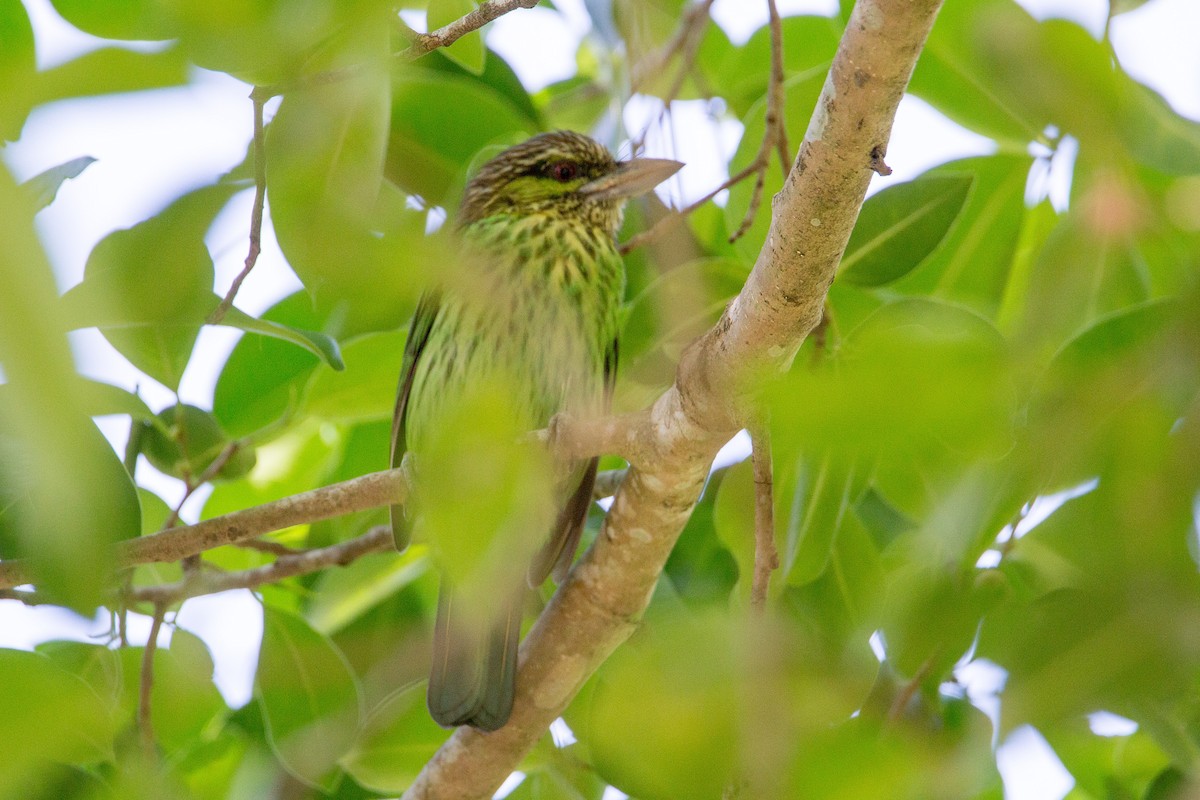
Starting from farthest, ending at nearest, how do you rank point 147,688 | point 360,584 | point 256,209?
point 360,584, point 147,688, point 256,209

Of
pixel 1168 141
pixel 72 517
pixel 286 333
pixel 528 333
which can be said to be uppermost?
pixel 1168 141

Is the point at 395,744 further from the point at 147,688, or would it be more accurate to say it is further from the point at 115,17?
the point at 115,17

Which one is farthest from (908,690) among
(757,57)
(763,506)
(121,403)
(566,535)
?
(757,57)

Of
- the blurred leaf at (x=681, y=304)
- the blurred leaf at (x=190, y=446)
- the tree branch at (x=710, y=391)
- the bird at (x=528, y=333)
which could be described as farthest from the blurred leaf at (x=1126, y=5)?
the blurred leaf at (x=190, y=446)

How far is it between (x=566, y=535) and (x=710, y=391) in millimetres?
852

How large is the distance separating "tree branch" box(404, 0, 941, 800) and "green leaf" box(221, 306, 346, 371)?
521mm

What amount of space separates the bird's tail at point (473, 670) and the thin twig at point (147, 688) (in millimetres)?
534

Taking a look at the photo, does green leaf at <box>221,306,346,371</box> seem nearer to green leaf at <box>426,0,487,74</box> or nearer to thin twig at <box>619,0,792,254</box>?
green leaf at <box>426,0,487,74</box>

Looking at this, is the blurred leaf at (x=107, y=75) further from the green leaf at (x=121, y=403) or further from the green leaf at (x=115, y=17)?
the green leaf at (x=121, y=403)

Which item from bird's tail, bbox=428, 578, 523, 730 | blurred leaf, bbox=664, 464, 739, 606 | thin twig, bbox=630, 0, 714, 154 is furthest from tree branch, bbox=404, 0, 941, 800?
thin twig, bbox=630, 0, 714, 154

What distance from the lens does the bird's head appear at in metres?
3.12

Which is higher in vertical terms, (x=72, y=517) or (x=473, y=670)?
(x=72, y=517)

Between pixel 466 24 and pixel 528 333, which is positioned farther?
pixel 528 333

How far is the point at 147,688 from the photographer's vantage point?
6.93 ft
